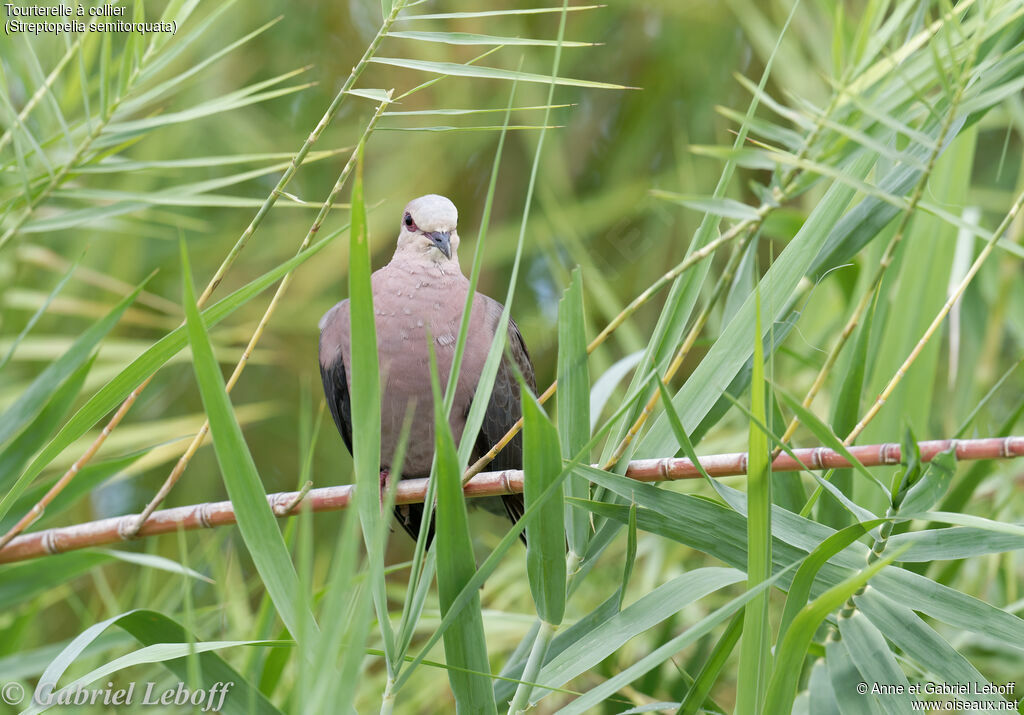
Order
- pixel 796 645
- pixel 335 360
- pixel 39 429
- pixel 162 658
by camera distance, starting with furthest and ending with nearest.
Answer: pixel 335 360 < pixel 39 429 < pixel 162 658 < pixel 796 645

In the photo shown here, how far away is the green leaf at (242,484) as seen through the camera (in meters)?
0.84

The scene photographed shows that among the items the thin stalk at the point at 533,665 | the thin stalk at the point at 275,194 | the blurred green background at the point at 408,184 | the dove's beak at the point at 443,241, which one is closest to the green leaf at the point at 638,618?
the thin stalk at the point at 533,665

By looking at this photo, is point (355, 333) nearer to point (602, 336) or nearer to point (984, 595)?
point (602, 336)

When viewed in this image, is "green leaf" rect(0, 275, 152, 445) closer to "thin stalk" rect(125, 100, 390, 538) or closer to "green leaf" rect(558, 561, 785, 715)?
"thin stalk" rect(125, 100, 390, 538)

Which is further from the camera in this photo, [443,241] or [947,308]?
[443,241]

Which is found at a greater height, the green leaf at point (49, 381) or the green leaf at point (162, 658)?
the green leaf at point (49, 381)

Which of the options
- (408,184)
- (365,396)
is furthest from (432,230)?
(408,184)

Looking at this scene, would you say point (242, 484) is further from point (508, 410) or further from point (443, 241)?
point (508, 410)

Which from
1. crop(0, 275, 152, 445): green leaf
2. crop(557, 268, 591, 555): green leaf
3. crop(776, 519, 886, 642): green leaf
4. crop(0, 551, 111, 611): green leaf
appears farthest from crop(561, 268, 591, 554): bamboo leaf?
Result: crop(0, 551, 111, 611): green leaf

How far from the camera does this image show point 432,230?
159 cm

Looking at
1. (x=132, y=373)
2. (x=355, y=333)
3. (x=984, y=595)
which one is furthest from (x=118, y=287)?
(x=984, y=595)

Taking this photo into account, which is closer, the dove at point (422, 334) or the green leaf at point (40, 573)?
the green leaf at point (40, 573)

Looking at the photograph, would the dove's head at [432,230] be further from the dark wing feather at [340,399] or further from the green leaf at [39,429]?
the green leaf at [39,429]

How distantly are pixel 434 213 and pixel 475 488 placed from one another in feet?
2.05
